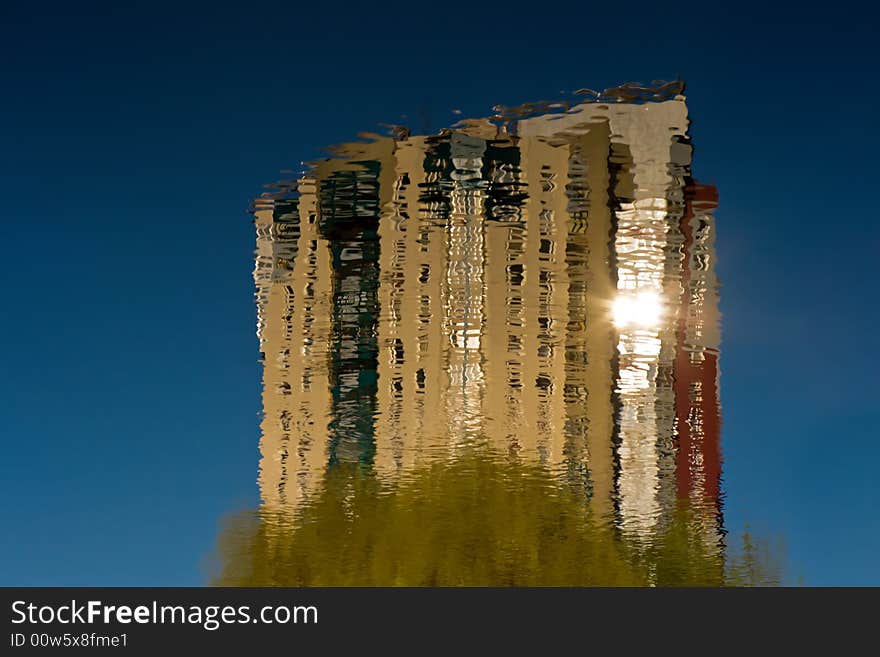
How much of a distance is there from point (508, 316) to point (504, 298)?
0.36 meters

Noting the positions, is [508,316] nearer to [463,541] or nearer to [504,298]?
[504,298]

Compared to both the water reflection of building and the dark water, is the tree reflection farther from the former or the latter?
the water reflection of building

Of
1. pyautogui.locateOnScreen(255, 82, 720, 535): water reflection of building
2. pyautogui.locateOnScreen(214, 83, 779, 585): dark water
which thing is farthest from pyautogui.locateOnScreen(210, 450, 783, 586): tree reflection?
pyautogui.locateOnScreen(255, 82, 720, 535): water reflection of building

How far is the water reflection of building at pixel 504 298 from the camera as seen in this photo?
678 inches

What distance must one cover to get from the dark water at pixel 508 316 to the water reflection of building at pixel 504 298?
4 cm

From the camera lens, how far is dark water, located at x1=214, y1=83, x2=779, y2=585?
16703mm

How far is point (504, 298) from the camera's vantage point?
1772cm

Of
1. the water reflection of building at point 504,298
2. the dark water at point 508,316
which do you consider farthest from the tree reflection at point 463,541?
the water reflection of building at point 504,298

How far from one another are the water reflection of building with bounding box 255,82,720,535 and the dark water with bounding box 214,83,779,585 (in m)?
0.04

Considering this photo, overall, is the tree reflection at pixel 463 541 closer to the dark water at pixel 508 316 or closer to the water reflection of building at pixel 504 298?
the dark water at pixel 508 316

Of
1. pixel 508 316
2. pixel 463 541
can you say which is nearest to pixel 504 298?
pixel 508 316
